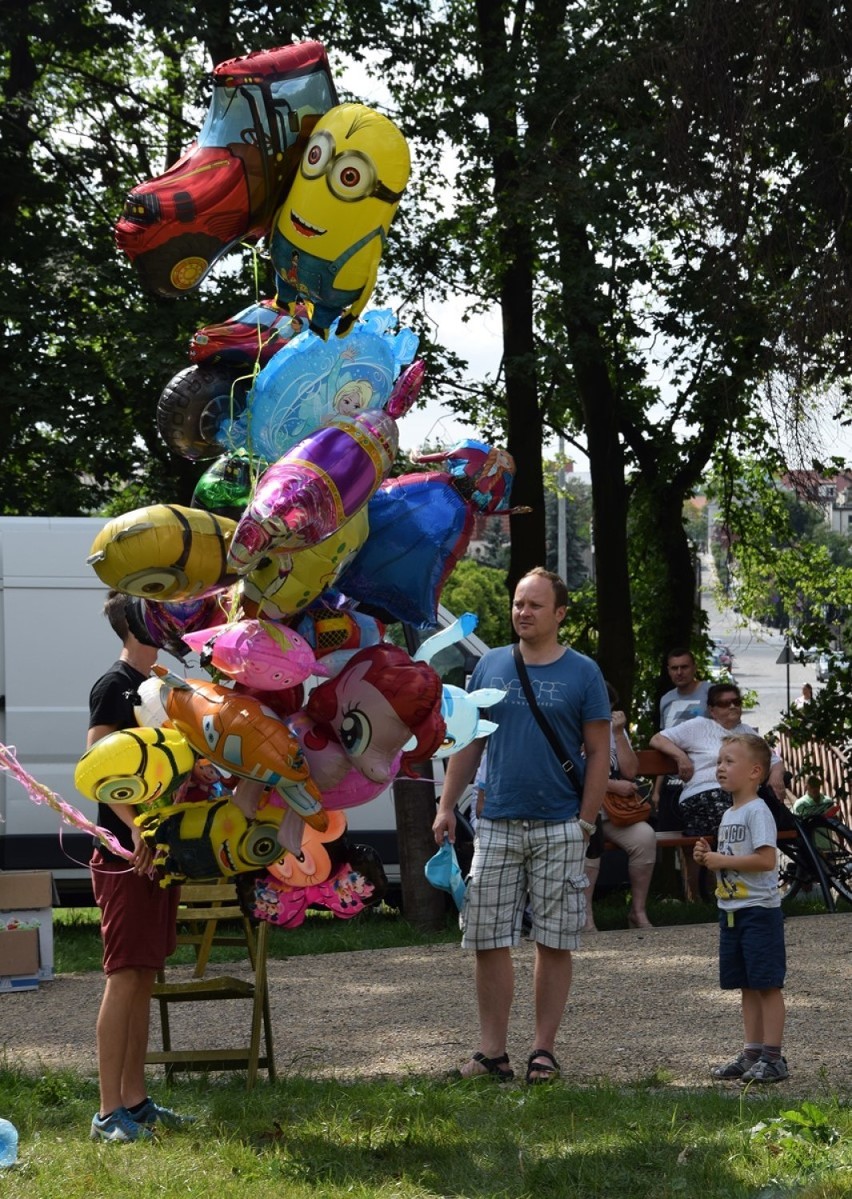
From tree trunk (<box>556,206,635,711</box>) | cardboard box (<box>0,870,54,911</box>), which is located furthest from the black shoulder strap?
tree trunk (<box>556,206,635,711</box>)

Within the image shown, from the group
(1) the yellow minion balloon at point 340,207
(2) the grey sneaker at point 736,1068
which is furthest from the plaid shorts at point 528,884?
(1) the yellow minion balloon at point 340,207

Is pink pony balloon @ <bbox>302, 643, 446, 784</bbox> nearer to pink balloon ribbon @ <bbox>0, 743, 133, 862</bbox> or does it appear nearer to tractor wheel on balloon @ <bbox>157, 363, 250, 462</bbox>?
pink balloon ribbon @ <bbox>0, 743, 133, 862</bbox>

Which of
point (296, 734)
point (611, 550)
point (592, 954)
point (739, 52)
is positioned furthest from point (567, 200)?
point (296, 734)

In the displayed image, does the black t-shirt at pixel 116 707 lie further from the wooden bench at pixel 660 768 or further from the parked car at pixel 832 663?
the parked car at pixel 832 663

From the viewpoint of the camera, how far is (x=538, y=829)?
18.3 ft

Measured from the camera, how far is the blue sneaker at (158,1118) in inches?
189

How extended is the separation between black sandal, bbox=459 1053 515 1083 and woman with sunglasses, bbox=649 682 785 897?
4217 millimetres

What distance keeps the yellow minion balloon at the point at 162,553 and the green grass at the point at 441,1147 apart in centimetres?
161

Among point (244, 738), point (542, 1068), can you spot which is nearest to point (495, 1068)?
point (542, 1068)

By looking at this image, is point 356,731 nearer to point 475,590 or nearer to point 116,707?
point 116,707

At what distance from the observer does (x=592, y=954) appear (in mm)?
8312

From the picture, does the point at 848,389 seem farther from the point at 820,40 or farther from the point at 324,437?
the point at 324,437

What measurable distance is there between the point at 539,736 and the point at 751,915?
992mm

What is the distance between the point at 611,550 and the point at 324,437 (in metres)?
10.1
